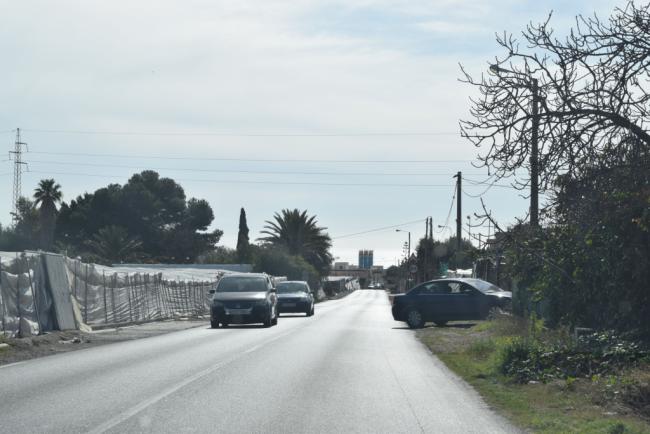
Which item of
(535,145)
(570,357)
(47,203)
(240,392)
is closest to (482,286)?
(570,357)

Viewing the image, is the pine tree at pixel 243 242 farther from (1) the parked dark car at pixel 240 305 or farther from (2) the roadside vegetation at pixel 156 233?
(1) the parked dark car at pixel 240 305

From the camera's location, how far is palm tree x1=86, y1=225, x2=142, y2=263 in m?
82.9

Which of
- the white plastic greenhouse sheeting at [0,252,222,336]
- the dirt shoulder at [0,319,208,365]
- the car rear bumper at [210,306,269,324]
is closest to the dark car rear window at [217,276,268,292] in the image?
the car rear bumper at [210,306,269,324]

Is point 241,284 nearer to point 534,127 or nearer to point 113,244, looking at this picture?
point 534,127

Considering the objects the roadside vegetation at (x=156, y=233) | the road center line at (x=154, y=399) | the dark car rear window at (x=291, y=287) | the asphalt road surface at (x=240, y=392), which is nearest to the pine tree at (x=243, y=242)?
the roadside vegetation at (x=156, y=233)

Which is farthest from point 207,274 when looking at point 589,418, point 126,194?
point 589,418

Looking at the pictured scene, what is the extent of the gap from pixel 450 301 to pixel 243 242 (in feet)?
229

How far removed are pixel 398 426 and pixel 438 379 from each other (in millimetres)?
4969

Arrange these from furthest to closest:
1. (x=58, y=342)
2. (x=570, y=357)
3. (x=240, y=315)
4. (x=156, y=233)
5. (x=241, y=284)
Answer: (x=156, y=233) → (x=241, y=284) → (x=240, y=315) → (x=58, y=342) → (x=570, y=357)

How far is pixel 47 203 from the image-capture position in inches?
2813

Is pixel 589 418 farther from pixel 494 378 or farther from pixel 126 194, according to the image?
pixel 126 194

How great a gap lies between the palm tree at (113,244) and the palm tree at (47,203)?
30.6 feet

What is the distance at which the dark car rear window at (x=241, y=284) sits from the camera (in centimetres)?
3097

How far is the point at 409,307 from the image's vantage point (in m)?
30.8
